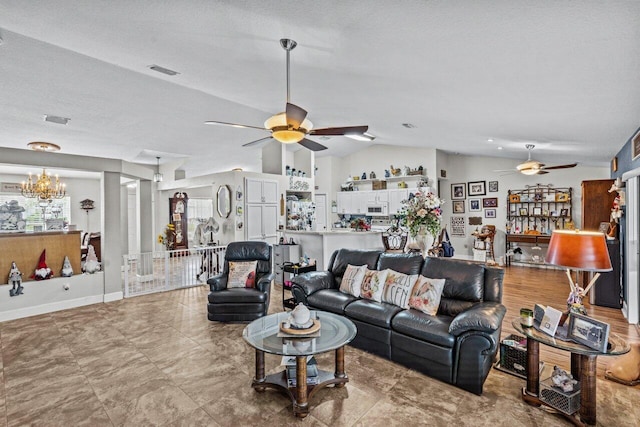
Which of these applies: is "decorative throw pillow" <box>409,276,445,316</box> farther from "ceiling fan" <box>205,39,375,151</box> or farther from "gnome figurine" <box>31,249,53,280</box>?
"gnome figurine" <box>31,249,53,280</box>

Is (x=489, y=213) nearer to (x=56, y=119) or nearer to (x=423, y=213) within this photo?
(x=423, y=213)

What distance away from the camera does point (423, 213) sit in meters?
3.56

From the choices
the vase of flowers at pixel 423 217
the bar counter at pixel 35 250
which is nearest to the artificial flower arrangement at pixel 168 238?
the bar counter at pixel 35 250

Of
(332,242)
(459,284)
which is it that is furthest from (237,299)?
(459,284)

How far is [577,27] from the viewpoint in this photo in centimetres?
174

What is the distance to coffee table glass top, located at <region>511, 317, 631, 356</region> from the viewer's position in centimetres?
206

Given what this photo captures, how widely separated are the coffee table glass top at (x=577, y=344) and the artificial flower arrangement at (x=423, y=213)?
4.86ft

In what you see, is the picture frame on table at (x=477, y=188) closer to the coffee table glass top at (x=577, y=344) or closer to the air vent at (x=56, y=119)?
the coffee table glass top at (x=577, y=344)

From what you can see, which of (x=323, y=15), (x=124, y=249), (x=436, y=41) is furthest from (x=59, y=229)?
(x=436, y=41)

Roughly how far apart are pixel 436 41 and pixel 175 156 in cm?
686

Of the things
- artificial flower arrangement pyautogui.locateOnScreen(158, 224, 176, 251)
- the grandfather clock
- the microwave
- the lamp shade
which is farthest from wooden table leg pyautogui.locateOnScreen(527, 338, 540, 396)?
the grandfather clock

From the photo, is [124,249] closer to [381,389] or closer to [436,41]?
[381,389]

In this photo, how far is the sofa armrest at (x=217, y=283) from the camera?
4.36m

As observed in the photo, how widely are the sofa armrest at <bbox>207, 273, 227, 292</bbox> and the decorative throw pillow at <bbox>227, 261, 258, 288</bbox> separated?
Result: 0.06m
